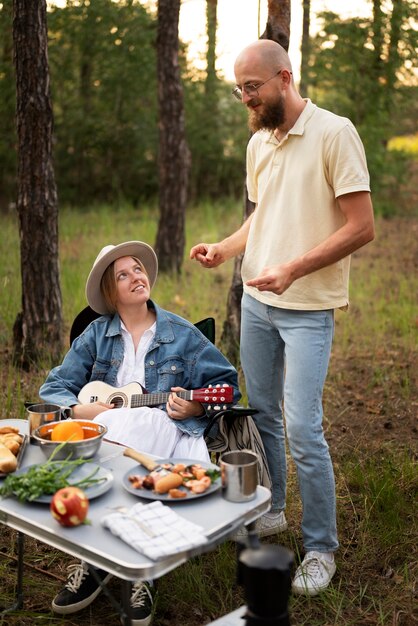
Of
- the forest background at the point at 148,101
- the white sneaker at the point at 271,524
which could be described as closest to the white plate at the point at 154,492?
the white sneaker at the point at 271,524

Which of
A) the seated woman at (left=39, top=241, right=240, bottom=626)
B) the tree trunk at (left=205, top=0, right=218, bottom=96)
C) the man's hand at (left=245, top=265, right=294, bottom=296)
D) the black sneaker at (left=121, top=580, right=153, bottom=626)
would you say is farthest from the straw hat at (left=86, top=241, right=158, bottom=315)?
the tree trunk at (left=205, top=0, right=218, bottom=96)

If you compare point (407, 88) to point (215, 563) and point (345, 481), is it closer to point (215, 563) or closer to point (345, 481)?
point (345, 481)

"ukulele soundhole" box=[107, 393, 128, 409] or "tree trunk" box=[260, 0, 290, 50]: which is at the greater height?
"tree trunk" box=[260, 0, 290, 50]

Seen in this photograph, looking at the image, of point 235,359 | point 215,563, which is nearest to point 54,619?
point 215,563

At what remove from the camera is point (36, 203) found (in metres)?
5.90

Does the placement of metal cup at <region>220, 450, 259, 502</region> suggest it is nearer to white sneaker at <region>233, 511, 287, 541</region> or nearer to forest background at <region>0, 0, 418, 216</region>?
white sneaker at <region>233, 511, 287, 541</region>

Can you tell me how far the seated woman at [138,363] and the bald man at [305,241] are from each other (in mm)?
421

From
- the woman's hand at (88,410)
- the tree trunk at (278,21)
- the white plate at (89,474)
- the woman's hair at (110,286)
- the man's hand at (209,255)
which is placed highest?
the tree trunk at (278,21)

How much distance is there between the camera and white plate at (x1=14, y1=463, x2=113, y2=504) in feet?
8.43

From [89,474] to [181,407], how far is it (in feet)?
2.55

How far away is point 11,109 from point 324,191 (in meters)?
12.5

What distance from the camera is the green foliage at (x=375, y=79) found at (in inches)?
481

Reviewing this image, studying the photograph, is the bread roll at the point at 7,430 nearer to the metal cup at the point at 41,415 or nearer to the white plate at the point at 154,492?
the metal cup at the point at 41,415

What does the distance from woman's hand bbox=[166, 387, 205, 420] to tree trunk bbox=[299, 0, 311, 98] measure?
1004 centimetres
